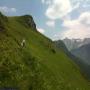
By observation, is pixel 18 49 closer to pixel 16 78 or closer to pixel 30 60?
pixel 30 60

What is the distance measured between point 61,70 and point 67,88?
2102 cm

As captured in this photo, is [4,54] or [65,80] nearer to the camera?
[4,54]

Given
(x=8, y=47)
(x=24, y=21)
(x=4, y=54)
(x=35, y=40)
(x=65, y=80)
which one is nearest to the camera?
(x=4, y=54)

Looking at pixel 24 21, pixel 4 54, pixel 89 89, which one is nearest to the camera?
pixel 4 54

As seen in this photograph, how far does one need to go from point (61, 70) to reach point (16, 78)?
44751 millimetres

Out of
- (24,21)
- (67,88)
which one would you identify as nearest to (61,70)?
(67,88)

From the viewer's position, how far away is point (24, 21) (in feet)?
640

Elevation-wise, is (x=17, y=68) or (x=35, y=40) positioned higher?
(x=35, y=40)

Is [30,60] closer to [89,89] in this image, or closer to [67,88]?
[67,88]

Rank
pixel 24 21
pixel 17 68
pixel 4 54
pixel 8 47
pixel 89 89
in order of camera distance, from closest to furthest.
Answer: pixel 17 68 < pixel 4 54 < pixel 8 47 < pixel 89 89 < pixel 24 21

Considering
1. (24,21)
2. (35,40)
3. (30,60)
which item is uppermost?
(24,21)

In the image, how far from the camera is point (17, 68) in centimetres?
9319

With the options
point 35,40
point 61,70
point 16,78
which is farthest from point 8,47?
point 35,40

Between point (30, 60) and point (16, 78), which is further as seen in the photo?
point (30, 60)
